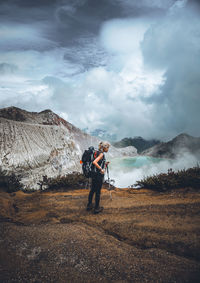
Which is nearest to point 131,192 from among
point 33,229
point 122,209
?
point 122,209

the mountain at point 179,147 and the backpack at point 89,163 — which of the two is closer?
the backpack at point 89,163

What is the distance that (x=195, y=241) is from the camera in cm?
345

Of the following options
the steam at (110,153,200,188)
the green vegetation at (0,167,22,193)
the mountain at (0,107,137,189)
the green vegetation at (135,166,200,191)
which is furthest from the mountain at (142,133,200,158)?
the green vegetation at (0,167,22,193)

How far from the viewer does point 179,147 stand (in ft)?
378

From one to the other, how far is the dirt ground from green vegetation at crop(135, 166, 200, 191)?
0.70m

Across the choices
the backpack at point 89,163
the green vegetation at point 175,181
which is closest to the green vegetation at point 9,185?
the backpack at point 89,163

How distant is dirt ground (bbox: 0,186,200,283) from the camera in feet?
9.20

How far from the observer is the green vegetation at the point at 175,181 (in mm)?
6762

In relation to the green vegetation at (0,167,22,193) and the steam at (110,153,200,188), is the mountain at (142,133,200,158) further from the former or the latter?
the green vegetation at (0,167,22,193)

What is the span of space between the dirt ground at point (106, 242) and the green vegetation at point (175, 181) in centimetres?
70

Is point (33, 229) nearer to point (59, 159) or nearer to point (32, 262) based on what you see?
point (32, 262)

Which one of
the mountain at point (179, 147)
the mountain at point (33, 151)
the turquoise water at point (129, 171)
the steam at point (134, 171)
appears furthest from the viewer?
the mountain at point (179, 147)

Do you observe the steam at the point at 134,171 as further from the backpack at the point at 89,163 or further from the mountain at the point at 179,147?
the backpack at the point at 89,163

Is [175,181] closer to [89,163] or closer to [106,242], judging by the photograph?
[89,163]
